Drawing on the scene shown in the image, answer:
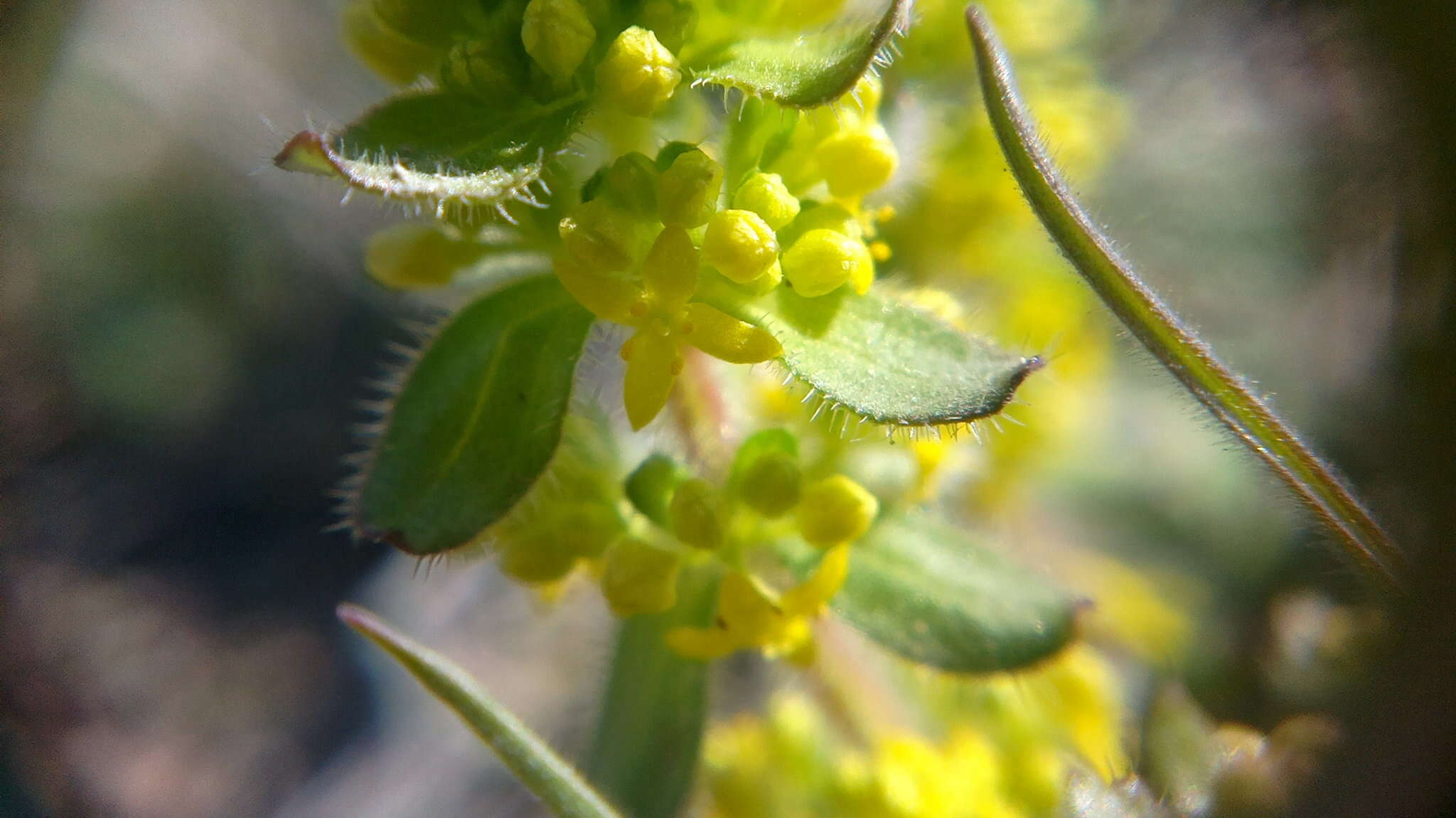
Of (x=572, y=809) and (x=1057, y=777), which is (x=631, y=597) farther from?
(x=1057, y=777)

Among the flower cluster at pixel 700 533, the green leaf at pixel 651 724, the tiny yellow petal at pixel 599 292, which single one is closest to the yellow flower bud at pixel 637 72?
the tiny yellow petal at pixel 599 292

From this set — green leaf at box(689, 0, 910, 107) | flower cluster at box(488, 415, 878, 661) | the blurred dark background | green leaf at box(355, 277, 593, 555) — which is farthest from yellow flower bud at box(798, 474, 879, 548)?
the blurred dark background

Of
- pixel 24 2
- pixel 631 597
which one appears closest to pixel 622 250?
pixel 631 597

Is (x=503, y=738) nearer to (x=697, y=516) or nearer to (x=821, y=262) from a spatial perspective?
(x=697, y=516)

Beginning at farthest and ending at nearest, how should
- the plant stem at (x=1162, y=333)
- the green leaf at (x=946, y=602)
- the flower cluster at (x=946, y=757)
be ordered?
the flower cluster at (x=946, y=757), the green leaf at (x=946, y=602), the plant stem at (x=1162, y=333)

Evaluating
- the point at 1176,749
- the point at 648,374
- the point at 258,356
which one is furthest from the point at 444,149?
the point at 258,356

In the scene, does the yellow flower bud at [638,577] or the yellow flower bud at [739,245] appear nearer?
the yellow flower bud at [739,245]

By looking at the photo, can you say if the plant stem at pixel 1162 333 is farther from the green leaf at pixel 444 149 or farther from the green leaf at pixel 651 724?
the green leaf at pixel 651 724
